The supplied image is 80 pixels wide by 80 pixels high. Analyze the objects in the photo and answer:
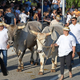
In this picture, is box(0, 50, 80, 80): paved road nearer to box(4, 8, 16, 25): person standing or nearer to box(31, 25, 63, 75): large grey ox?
box(31, 25, 63, 75): large grey ox

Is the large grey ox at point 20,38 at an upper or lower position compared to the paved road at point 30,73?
upper

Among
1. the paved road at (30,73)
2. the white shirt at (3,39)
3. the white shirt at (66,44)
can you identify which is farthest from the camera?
the white shirt at (3,39)

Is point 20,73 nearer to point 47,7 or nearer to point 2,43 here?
point 2,43

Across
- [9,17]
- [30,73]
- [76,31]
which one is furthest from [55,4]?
[30,73]

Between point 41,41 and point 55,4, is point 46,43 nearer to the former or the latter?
A: point 41,41

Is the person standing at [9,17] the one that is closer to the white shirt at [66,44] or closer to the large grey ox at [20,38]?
the large grey ox at [20,38]

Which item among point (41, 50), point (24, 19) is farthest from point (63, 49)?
point (24, 19)

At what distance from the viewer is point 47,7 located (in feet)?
71.4

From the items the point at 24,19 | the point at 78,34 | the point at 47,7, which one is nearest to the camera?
the point at 78,34

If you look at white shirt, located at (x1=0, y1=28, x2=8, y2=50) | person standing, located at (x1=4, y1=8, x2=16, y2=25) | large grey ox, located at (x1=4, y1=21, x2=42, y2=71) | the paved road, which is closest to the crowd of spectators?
person standing, located at (x1=4, y1=8, x2=16, y2=25)

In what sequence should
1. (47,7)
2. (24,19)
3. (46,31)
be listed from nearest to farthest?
(46,31) < (24,19) < (47,7)

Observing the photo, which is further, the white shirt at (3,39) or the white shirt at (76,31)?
the white shirt at (76,31)

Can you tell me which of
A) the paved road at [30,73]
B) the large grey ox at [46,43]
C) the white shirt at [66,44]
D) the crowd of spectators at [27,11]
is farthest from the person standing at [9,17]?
the white shirt at [66,44]

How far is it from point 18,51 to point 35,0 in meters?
12.2
